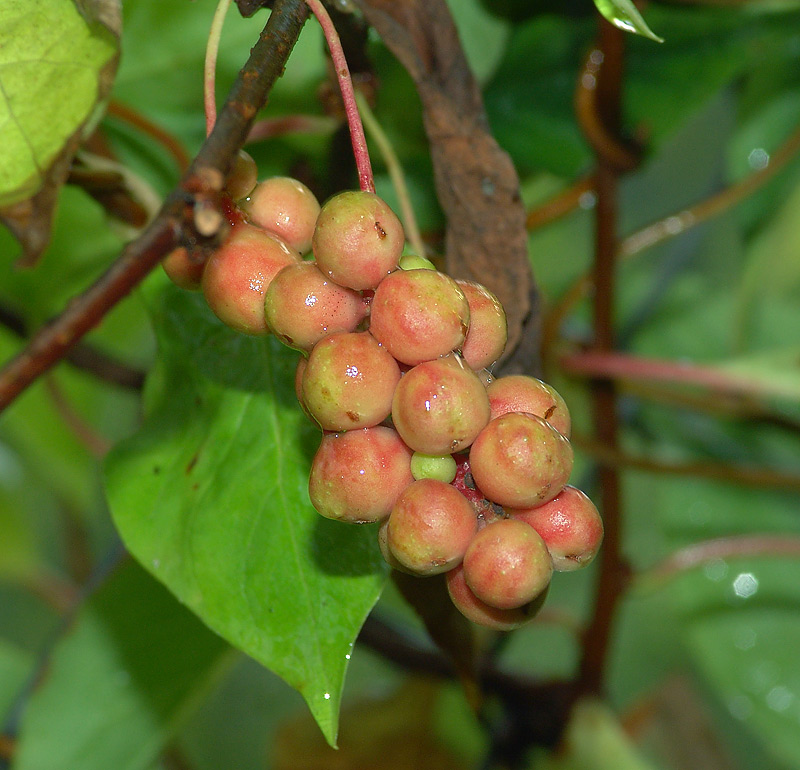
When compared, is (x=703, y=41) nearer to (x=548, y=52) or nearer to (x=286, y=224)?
(x=548, y=52)

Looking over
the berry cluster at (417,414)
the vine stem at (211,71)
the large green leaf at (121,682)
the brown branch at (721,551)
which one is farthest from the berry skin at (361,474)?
the brown branch at (721,551)

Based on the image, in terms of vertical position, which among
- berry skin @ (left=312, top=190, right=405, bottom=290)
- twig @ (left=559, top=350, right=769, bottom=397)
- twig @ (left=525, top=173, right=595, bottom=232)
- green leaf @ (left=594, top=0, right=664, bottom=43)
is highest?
green leaf @ (left=594, top=0, right=664, bottom=43)

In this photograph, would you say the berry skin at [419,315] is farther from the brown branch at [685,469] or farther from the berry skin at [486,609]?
the brown branch at [685,469]

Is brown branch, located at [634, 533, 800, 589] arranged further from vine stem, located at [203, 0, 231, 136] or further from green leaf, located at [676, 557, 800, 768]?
vine stem, located at [203, 0, 231, 136]

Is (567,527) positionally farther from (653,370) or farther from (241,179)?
(653,370)

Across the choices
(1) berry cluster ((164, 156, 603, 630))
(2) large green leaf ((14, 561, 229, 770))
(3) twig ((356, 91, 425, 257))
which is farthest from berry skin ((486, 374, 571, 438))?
(2) large green leaf ((14, 561, 229, 770))

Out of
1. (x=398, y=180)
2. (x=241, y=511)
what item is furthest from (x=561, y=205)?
(x=241, y=511)


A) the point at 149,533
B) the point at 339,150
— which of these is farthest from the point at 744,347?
the point at 149,533
